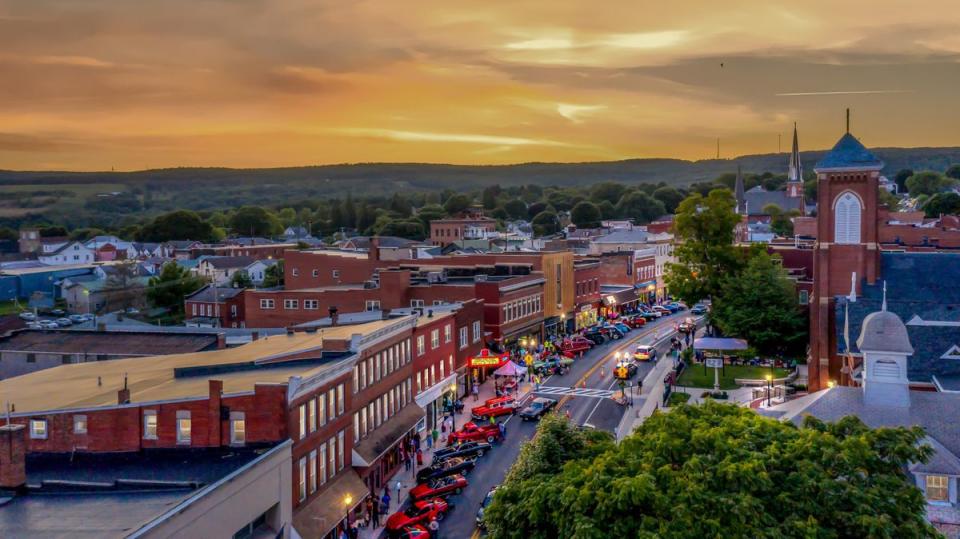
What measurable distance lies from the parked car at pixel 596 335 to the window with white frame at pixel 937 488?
169 ft

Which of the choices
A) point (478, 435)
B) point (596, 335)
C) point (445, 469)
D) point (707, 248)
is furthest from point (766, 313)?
point (445, 469)

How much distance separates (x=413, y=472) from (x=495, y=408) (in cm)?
1092

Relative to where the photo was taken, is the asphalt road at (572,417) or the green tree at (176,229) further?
the green tree at (176,229)

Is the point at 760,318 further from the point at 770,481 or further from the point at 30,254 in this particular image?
the point at 30,254

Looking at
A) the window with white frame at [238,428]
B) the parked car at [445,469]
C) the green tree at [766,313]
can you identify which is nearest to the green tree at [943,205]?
the green tree at [766,313]

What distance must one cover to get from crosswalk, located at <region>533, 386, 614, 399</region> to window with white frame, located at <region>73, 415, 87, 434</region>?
35387 millimetres

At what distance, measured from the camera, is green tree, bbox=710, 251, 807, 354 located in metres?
60.4

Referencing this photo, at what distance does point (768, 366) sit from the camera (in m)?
60.6

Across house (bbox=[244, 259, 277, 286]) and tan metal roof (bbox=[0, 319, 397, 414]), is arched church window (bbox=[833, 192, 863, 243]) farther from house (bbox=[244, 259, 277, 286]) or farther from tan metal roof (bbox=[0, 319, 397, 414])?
house (bbox=[244, 259, 277, 286])

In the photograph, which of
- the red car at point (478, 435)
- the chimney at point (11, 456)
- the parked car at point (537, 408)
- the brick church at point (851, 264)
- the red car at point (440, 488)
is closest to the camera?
the chimney at point (11, 456)

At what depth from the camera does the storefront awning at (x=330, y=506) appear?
32134mm

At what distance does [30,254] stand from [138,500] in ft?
565

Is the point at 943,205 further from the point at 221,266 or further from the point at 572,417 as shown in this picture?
the point at 221,266

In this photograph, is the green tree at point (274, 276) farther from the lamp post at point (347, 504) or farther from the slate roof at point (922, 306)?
the slate roof at point (922, 306)
